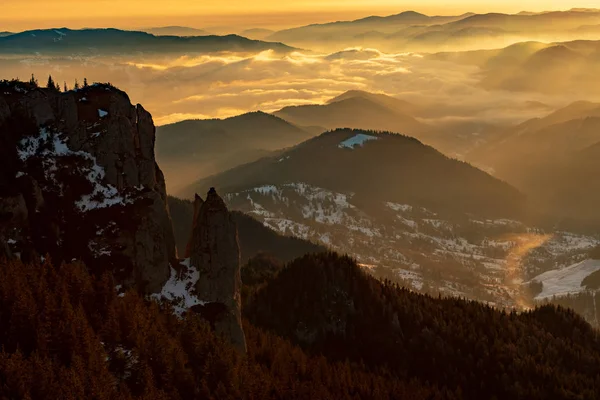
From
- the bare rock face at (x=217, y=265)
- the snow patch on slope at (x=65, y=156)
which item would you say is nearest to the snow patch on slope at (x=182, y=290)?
the bare rock face at (x=217, y=265)

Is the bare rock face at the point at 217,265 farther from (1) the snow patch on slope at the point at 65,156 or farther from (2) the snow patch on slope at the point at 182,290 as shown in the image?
(1) the snow patch on slope at the point at 65,156

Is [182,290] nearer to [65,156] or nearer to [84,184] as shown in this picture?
[84,184]

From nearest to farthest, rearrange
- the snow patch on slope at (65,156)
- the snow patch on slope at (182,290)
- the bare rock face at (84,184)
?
the bare rock face at (84,184)
the snow patch on slope at (65,156)
the snow patch on slope at (182,290)

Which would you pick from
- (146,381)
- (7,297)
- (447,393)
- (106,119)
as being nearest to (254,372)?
(146,381)

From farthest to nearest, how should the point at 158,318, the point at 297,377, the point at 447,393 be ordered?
the point at 447,393 < the point at 297,377 < the point at 158,318

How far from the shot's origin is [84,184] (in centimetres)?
14600

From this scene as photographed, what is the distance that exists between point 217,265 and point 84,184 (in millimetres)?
32369

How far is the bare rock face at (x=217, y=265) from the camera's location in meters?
150

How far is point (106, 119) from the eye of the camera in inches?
5989

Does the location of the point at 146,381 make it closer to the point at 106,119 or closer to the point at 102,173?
the point at 102,173

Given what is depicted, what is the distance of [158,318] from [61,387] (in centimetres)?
3424

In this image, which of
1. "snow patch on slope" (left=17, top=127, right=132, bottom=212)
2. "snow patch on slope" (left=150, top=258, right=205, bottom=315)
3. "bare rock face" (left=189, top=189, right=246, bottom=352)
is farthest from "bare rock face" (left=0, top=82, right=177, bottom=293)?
"bare rock face" (left=189, top=189, right=246, bottom=352)

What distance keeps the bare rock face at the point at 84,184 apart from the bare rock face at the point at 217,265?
7.04 meters

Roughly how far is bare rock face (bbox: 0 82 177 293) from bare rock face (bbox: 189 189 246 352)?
23.1 feet
